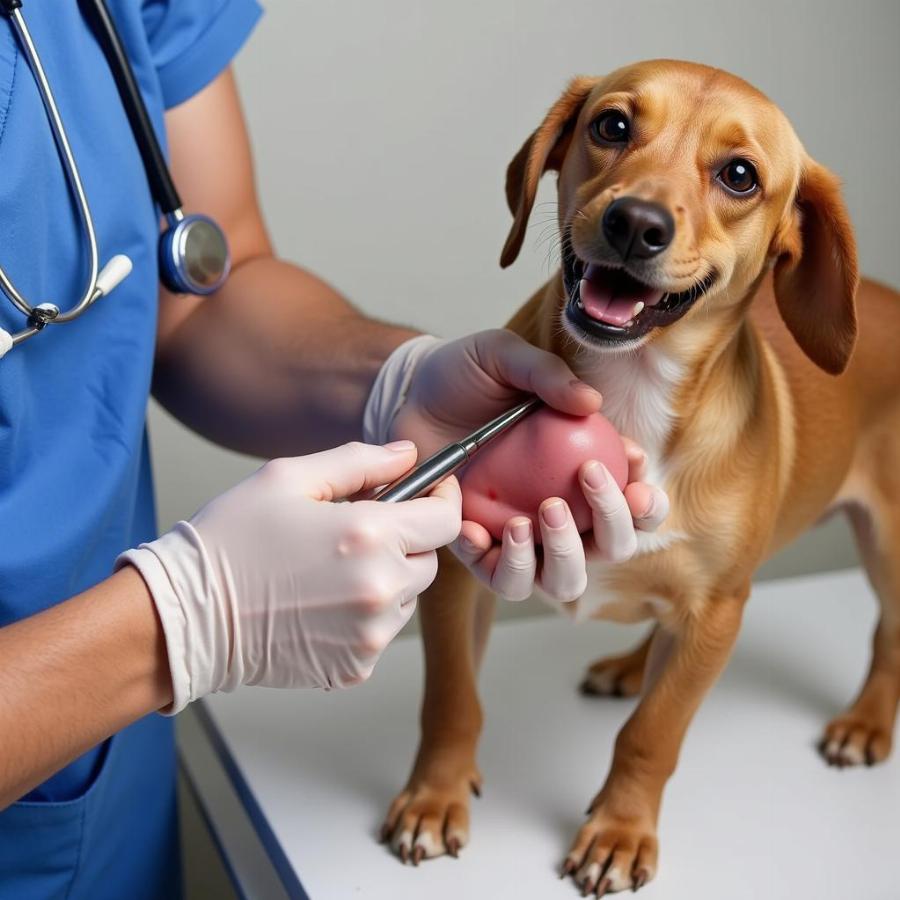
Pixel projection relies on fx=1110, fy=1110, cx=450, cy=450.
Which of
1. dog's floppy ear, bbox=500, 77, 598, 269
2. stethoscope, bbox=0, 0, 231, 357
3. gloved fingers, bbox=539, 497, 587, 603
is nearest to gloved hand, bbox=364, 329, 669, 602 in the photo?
gloved fingers, bbox=539, 497, 587, 603

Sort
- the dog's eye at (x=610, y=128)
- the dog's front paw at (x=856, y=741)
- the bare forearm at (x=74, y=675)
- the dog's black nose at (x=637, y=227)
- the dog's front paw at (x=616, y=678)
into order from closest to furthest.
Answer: the bare forearm at (x=74, y=675)
the dog's black nose at (x=637, y=227)
the dog's eye at (x=610, y=128)
the dog's front paw at (x=856, y=741)
the dog's front paw at (x=616, y=678)

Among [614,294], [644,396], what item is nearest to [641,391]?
[644,396]

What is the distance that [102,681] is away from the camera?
2.40 ft

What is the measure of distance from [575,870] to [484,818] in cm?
11

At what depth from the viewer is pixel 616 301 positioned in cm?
89

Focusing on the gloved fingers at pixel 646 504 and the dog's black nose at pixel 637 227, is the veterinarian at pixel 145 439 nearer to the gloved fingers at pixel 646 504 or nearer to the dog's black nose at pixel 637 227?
the gloved fingers at pixel 646 504

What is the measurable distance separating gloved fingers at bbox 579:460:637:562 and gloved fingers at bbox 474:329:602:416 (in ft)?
0.17

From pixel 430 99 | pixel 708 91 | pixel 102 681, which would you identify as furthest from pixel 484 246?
pixel 102 681

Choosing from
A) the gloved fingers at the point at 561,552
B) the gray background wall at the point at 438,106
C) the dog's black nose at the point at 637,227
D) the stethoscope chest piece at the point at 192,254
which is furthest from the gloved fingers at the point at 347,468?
the gray background wall at the point at 438,106

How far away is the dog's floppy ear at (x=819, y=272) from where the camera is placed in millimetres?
954

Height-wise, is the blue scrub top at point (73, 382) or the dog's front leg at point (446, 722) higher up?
the blue scrub top at point (73, 382)

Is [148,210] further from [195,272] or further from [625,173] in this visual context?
[625,173]

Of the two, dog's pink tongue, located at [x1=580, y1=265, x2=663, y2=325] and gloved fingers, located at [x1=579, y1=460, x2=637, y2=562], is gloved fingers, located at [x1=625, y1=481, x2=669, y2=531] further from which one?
dog's pink tongue, located at [x1=580, y1=265, x2=663, y2=325]

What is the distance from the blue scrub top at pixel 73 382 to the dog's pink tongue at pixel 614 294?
0.41 meters
